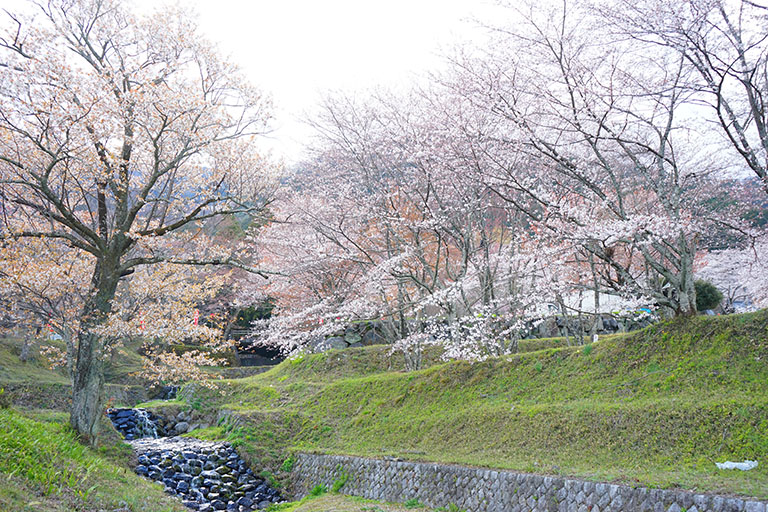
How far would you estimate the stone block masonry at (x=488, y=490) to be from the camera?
4.82m

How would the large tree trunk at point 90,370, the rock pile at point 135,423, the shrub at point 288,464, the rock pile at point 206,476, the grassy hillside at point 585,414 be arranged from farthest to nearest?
the rock pile at point 135,423 → the shrub at point 288,464 → the rock pile at point 206,476 → the large tree trunk at point 90,370 → the grassy hillside at point 585,414

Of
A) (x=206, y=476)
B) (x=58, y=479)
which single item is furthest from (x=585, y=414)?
(x=206, y=476)

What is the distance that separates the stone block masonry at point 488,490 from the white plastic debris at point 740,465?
3.43ft

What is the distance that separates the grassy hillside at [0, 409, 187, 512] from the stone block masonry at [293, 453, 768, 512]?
10.5ft

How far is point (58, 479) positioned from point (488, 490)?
5521 millimetres

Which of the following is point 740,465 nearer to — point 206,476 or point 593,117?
A: point 593,117

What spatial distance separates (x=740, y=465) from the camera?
5.30 metres

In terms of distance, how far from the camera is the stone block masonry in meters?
4.82

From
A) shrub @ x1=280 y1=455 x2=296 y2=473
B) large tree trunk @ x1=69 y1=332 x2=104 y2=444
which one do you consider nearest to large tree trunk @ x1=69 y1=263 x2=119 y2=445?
large tree trunk @ x1=69 y1=332 x2=104 y2=444

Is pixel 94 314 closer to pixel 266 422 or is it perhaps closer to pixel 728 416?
pixel 266 422

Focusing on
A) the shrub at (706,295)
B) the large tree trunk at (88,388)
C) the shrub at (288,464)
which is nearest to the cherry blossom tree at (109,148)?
the large tree trunk at (88,388)

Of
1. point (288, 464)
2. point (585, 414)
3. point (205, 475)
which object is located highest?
point (585, 414)

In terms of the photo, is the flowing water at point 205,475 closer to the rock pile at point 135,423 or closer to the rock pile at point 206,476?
the rock pile at point 206,476

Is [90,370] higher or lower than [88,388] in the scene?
higher
